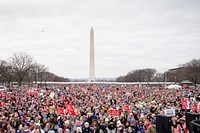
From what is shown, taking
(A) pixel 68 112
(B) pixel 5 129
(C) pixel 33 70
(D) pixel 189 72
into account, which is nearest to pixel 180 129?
(A) pixel 68 112

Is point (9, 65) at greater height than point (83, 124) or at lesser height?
greater

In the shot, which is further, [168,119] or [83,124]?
[83,124]

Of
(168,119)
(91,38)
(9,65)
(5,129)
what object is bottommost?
(5,129)

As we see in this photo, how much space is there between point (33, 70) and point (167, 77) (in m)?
62.2

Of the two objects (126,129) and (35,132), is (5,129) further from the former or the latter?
(126,129)

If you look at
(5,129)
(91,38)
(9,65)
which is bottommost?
(5,129)

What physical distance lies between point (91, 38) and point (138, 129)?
55133mm

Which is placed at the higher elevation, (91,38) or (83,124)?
(91,38)

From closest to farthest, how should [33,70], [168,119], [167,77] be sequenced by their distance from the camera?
[168,119] → [33,70] → [167,77]

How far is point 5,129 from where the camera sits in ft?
A: 35.9

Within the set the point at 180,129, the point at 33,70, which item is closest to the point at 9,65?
the point at 33,70

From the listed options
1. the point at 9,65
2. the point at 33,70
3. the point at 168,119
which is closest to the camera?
the point at 168,119

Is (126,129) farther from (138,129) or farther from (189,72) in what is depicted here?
(189,72)

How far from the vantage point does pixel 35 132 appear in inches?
385
